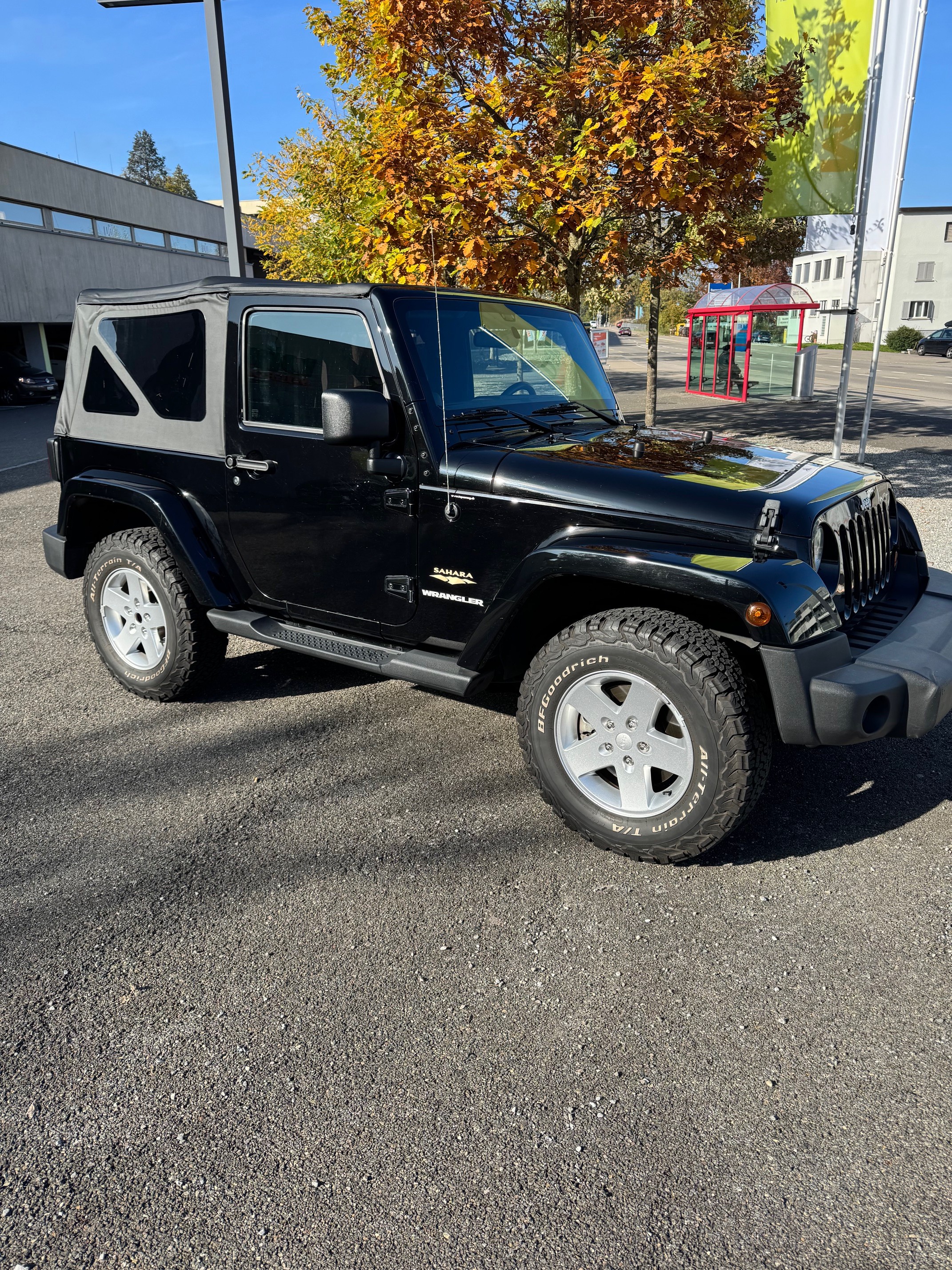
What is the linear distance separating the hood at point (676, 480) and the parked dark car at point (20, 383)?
87.8 ft

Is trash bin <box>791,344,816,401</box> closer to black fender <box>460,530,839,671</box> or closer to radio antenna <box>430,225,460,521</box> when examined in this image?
radio antenna <box>430,225,460,521</box>

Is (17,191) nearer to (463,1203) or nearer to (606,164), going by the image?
(606,164)

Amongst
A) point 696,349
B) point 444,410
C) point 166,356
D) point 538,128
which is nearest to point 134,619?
point 166,356

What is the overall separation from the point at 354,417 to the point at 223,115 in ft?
15.1

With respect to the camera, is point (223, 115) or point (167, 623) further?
point (223, 115)

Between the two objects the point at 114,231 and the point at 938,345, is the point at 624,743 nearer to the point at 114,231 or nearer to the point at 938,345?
the point at 114,231

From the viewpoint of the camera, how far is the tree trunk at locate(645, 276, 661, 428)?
1452 centimetres

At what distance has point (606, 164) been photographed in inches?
283

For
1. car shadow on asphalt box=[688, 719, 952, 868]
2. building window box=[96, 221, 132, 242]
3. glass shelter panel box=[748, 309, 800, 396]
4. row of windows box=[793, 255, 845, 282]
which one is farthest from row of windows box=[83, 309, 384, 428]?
row of windows box=[793, 255, 845, 282]

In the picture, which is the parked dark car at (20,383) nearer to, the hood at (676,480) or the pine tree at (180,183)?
the hood at (676,480)

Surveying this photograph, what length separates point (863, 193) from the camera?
28.7 ft

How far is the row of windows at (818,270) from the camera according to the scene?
218 feet

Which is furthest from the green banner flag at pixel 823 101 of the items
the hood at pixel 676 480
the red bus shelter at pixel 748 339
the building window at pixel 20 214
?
the building window at pixel 20 214

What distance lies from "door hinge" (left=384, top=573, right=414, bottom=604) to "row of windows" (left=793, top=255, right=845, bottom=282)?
67668 millimetres
